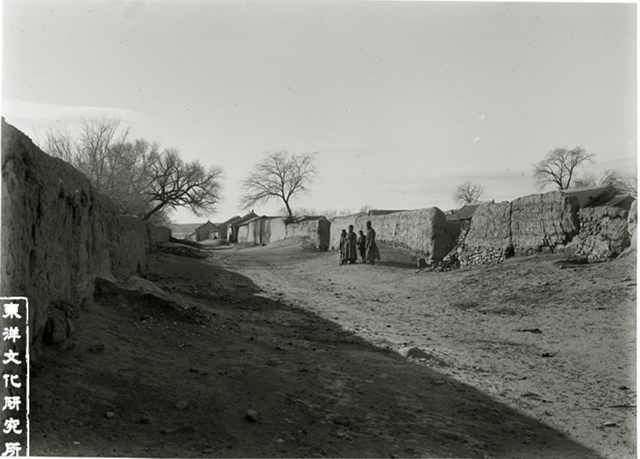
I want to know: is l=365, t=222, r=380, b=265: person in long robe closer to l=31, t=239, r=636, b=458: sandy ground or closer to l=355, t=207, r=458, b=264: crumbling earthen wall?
l=355, t=207, r=458, b=264: crumbling earthen wall

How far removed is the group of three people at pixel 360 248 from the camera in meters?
16.1

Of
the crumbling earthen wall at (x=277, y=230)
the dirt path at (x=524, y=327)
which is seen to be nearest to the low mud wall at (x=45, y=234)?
the dirt path at (x=524, y=327)

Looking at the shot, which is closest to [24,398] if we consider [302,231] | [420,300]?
[420,300]

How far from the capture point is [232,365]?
4.72 meters

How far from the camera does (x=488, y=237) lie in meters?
12.9

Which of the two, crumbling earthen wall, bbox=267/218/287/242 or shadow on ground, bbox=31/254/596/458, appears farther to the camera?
crumbling earthen wall, bbox=267/218/287/242

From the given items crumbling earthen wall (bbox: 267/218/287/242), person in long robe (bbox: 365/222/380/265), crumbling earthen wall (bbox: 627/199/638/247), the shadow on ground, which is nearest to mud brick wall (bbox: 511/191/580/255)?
crumbling earthen wall (bbox: 627/199/638/247)

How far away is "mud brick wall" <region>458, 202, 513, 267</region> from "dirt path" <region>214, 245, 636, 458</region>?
1.01 meters

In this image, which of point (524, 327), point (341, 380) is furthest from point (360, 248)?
point (341, 380)

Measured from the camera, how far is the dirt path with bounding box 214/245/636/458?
429 centimetres

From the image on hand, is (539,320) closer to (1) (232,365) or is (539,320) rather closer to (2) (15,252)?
(1) (232,365)

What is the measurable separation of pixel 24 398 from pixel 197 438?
3.40ft

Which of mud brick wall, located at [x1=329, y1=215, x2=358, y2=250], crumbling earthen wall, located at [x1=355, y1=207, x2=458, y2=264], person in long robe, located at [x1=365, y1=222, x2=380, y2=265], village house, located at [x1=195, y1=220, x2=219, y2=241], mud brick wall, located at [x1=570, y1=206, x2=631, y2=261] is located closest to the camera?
mud brick wall, located at [x1=570, y1=206, x2=631, y2=261]

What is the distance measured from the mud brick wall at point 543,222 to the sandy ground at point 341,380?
2.38 meters
